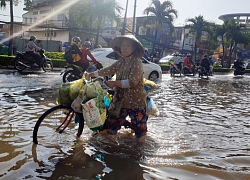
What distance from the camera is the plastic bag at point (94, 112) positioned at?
3523 millimetres

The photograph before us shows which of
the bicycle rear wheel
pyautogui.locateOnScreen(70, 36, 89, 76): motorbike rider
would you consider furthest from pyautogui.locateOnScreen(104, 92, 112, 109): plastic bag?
pyautogui.locateOnScreen(70, 36, 89, 76): motorbike rider

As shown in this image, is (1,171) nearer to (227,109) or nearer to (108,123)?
(108,123)

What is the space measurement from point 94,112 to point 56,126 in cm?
77

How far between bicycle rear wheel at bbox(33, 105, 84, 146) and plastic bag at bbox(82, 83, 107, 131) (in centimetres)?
31

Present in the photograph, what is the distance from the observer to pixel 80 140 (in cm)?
409

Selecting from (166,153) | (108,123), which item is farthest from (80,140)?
(166,153)

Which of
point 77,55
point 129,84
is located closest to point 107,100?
point 129,84

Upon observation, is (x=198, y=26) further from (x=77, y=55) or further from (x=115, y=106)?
(x=115, y=106)

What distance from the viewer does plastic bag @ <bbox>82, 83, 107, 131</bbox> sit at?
3.52 metres

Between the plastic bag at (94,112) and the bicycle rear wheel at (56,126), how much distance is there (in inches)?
12.0

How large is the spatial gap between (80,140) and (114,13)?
24522 millimetres

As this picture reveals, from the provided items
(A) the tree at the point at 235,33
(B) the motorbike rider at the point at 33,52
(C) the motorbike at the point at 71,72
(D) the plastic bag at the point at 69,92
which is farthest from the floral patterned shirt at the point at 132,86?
(A) the tree at the point at 235,33

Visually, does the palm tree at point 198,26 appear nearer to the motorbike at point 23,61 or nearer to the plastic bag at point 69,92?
the motorbike at point 23,61

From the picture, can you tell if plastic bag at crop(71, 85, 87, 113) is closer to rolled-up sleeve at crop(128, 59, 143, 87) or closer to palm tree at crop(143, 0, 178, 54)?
rolled-up sleeve at crop(128, 59, 143, 87)
